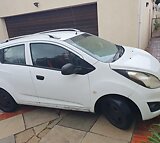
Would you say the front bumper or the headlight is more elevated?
the headlight

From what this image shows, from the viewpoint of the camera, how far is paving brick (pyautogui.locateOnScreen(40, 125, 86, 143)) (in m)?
3.53

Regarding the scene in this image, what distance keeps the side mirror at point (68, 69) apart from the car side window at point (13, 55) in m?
1.06

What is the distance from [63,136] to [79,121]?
0.48 metres

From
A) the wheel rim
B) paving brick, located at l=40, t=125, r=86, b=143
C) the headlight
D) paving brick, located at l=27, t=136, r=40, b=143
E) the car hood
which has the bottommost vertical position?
paving brick, located at l=27, t=136, r=40, b=143

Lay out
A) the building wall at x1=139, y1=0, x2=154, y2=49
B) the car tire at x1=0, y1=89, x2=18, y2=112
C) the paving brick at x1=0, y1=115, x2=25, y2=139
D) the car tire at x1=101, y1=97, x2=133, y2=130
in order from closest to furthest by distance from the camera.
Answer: the car tire at x1=101, y1=97, x2=133, y2=130 < the paving brick at x1=0, y1=115, x2=25, y2=139 < the car tire at x1=0, y1=89, x2=18, y2=112 < the building wall at x1=139, y1=0, x2=154, y2=49

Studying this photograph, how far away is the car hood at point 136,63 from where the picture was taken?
338cm

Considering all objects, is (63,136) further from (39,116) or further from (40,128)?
(39,116)

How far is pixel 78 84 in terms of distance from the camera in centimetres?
361

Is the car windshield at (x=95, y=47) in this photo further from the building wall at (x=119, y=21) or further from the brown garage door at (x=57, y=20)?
the brown garage door at (x=57, y=20)

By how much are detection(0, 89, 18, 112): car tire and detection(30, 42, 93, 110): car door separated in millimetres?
797

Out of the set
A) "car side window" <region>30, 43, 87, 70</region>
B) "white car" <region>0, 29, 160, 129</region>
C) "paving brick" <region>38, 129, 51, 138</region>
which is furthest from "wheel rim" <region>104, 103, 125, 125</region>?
"paving brick" <region>38, 129, 51, 138</region>

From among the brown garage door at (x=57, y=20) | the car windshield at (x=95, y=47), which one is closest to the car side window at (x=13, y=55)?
the car windshield at (x=95, y=47)

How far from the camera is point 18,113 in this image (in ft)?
15.3

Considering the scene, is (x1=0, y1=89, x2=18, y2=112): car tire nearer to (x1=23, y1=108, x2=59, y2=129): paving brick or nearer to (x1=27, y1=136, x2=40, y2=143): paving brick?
(x1=23, y1=108, x2=59, y2=129): paving brick
